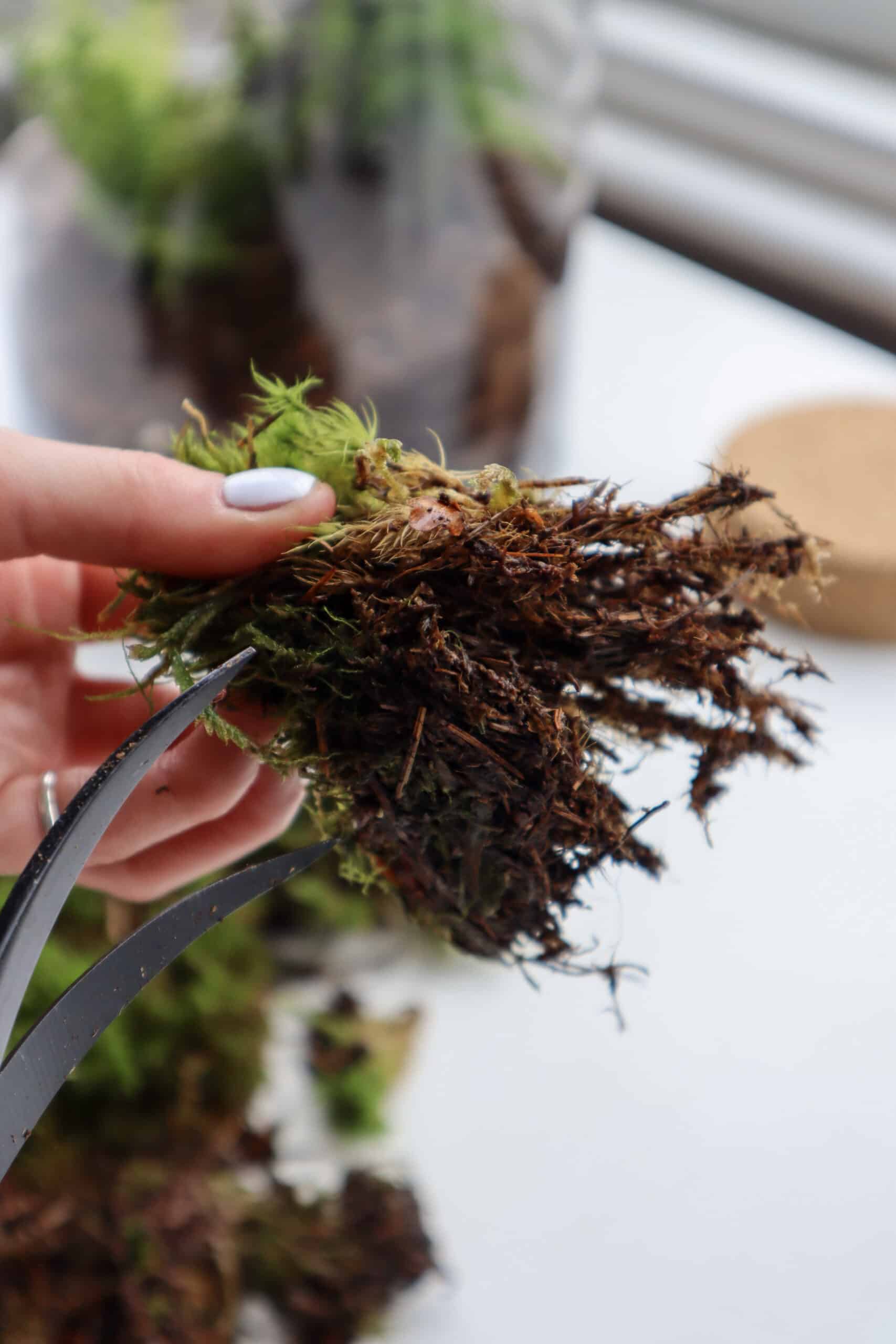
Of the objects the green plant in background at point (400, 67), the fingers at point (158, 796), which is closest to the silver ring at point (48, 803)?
the fingers at point (158, 796)

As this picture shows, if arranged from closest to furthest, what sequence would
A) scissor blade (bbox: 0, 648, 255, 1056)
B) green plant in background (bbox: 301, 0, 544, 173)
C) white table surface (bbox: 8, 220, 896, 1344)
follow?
scissor blade (bbox: 0, 648, 255, 1056)
white table surface (bbox: 8, 220, 896, 1344)
green plant in background (bbox: 301, 0, 544, 173)

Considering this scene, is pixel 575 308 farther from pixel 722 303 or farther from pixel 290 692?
pixel 290 692

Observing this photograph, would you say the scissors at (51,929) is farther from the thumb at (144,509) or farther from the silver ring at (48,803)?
the silver ring at (48,803)

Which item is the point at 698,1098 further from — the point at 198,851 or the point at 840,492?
the point at 840,492

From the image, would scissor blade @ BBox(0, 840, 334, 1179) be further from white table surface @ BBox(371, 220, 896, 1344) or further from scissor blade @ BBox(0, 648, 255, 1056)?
white table surface @ BBox(371, 220, 896, 1344)

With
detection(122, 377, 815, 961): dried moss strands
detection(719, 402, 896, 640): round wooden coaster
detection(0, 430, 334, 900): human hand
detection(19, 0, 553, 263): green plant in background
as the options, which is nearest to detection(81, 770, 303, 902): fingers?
detection(0, 430, 334, 900): human hand

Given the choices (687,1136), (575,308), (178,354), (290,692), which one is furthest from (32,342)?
(687,1136)
